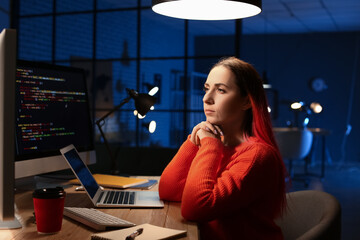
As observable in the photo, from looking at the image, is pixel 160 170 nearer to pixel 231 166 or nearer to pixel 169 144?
A: pixel 231 166

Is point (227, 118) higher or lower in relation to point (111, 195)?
higher

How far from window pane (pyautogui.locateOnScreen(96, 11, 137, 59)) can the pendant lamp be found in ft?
16.1

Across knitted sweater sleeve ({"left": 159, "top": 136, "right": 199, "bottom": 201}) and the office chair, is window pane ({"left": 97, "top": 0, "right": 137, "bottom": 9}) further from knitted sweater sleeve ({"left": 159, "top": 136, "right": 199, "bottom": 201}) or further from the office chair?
knitted sweater sleeve ({"left": 159, "top": 136, "right": 199, "bottom": 201})

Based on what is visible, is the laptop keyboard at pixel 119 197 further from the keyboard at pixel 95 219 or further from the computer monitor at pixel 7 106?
the computer monitor at pixel 7 106

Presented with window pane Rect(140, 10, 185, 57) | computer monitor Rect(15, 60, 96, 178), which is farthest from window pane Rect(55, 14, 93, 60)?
computer monitor Rect(15, 60, 96, 178)

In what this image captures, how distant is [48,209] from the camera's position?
1.01 meters

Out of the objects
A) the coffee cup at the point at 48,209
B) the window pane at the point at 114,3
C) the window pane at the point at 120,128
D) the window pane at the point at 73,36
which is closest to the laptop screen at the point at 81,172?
the coffee cup at the point at 48,209

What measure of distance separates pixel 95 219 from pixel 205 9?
87cm

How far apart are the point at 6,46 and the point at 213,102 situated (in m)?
0.78

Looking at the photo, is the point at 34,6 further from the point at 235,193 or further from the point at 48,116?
the point at 235,193

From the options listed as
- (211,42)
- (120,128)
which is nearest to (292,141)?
(120,128)

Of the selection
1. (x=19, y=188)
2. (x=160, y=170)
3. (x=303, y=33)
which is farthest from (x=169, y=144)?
(x=19, y=188)

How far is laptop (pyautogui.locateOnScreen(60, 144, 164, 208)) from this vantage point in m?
1.33

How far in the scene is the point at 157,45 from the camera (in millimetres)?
7863
